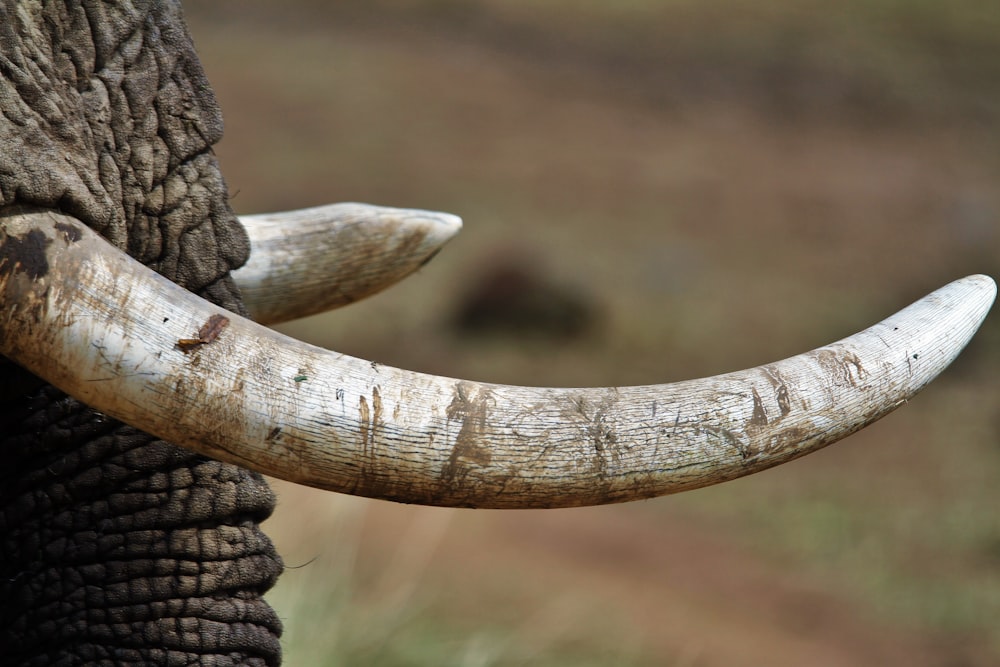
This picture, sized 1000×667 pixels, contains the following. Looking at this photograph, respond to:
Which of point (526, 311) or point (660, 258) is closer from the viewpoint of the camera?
point (526, 311)

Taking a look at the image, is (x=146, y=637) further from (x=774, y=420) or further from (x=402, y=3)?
(x=402, y=3)

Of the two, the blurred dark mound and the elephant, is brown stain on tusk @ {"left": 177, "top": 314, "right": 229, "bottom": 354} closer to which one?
the elephant

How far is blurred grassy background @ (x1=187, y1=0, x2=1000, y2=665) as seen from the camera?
454 cm

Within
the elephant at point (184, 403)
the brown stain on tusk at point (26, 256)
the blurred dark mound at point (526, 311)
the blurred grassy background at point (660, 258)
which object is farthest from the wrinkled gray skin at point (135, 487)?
the blurred dark mound at point (526, 311)

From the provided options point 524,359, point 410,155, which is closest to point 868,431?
point 524,359

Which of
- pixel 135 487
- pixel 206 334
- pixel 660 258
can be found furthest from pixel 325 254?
pixel 660 258

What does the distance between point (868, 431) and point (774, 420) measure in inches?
218

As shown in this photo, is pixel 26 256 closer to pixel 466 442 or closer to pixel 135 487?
pixel 135 487

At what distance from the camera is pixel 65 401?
5.26ft

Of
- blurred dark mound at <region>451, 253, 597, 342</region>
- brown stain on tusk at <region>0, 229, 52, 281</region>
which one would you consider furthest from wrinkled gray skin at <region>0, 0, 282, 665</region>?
blurred dark mound at <region>451, 253, 597, 342</region>

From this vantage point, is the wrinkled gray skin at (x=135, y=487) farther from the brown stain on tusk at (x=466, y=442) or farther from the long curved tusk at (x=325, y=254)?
the brown stain on tusk at (x=466, y=442)

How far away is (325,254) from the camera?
6.60 ft

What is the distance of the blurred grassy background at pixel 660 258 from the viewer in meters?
4.54

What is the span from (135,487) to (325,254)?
55 cm
